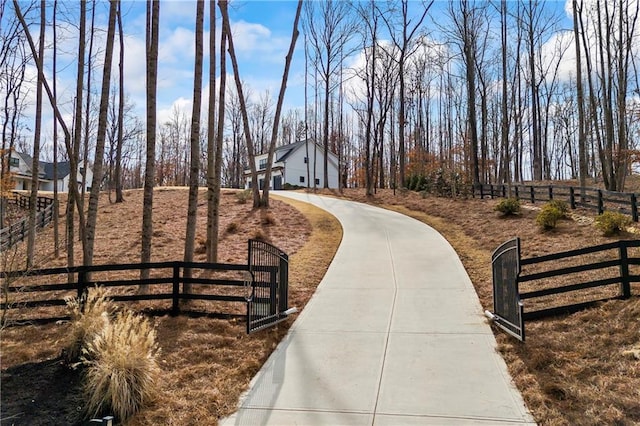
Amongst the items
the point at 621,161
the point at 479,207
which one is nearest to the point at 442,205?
the point at 479,207

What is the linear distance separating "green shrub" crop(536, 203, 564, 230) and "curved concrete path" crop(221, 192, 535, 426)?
4071 mm

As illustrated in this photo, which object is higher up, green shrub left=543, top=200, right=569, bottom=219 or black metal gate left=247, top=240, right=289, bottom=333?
green shrub left=543, top=200, right=569, bottom=219

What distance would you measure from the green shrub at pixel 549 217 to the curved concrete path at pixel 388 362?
4071 mm

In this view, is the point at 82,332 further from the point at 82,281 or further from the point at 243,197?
the point at 243,197

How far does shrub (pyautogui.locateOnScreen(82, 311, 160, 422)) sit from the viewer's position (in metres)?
4.23

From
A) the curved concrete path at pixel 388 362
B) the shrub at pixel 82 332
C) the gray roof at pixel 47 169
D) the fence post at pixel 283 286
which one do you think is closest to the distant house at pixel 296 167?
the gray roof at pixel 47 169

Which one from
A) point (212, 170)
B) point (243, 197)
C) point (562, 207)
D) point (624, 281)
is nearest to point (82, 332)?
point (212, 170)

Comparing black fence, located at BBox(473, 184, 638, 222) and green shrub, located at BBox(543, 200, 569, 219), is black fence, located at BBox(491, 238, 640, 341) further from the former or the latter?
green shrub, located at BBox(543, 200, 569, 219)

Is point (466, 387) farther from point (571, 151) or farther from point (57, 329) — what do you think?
point (571, 151)

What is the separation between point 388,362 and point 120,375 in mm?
3160

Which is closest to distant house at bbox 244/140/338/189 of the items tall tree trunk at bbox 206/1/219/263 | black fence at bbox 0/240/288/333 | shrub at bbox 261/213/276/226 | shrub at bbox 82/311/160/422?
shrub at bbox 261/213/276/226

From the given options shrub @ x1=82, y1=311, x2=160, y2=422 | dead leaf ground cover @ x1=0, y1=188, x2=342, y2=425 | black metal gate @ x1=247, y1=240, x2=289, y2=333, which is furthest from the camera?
black metal gate @ x1=247, y1=240, x2=289, y2=333

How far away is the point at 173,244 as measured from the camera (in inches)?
562

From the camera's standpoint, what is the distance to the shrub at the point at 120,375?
13.9 feet
